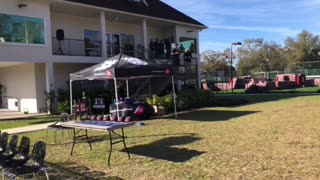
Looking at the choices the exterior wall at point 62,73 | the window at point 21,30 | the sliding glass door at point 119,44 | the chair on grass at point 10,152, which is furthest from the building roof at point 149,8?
the chair on grass at point 10,152

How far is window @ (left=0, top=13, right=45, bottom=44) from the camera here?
64.7 feet

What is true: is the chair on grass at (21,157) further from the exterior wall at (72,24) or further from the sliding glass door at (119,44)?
the sliding glass door at (119,44)

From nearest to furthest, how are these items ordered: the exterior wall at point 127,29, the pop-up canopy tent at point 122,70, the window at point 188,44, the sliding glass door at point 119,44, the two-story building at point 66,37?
1. the pop-up canopy tent at point 122,70
2. the two-story building at point 66,37
3. the sliding glass door at point 119,44
4. the exterior wall at point 127,29
5. the window at point 188,44

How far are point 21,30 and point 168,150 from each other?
14.3 metres

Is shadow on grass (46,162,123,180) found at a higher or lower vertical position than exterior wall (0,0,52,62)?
lower

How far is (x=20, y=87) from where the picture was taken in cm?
2462

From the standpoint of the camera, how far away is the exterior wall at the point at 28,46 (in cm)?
1978

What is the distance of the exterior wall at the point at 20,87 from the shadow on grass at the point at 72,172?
15.8 m

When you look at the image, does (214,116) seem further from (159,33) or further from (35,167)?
(159,33)

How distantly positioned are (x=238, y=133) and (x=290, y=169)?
13.2 feet

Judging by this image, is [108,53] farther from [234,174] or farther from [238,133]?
[234,174]

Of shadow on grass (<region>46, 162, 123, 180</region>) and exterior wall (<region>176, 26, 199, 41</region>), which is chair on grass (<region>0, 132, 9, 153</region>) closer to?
shadow on grass (<region>46, 162, 123, 180</region>)

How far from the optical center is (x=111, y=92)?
70.8 ft

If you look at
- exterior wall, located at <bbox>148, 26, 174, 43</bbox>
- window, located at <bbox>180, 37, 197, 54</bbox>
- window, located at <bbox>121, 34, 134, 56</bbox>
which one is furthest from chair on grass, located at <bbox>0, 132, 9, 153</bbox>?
window, located at <bbox>180, 37, 197, 54</bbox>
